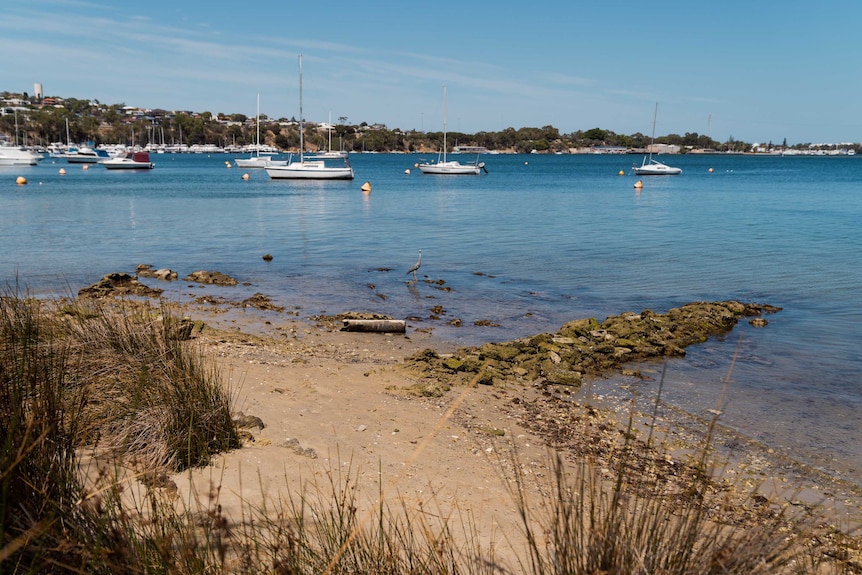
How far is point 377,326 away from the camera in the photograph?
12.5 meters

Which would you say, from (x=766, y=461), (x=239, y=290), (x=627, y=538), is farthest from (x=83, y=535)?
(x=239, y=290)

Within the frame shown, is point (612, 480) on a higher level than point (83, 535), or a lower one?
lower

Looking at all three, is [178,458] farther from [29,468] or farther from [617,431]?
[617,431]

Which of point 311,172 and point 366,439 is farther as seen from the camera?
point 311,172

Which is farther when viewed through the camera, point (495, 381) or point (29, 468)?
point (495, 381)

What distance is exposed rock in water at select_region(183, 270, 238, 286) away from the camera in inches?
691

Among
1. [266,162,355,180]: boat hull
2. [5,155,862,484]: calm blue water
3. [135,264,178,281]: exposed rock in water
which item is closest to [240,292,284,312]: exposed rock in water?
[5,155,862,484]: calm blue water

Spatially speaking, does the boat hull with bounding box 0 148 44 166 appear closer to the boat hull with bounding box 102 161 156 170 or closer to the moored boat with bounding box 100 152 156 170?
the moored boat with bounding box 100 152 156 170

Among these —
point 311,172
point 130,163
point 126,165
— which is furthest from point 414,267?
point 126,165

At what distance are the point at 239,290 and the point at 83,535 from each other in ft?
47.1

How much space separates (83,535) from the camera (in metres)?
2.81

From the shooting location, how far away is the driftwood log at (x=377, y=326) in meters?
12.5

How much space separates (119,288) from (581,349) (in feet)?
34.5

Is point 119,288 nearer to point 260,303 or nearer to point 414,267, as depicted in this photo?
point 260,303
